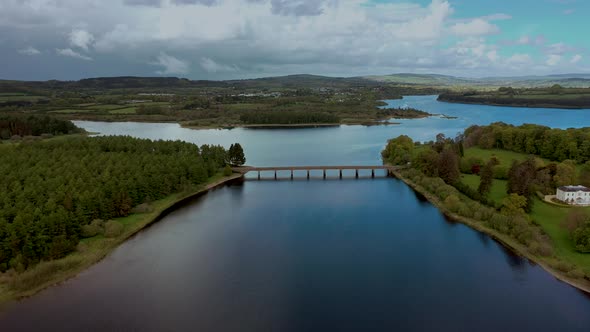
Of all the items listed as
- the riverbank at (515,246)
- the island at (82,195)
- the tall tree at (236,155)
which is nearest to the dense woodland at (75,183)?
the island at (82,195)

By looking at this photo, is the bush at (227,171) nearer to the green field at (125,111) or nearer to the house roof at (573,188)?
the house roof at (573,188)

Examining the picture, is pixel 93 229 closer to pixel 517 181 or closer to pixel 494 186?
pixel 517 181

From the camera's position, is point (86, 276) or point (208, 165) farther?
point (208, 165)

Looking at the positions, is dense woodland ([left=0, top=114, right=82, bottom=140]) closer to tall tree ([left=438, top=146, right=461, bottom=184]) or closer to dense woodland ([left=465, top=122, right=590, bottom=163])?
tall tree ([left=438, top=146, right=461, bottom=184])

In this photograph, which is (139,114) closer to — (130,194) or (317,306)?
(130,194)

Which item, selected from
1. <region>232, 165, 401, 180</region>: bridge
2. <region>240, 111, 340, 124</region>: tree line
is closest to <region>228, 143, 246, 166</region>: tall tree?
<region>232, 165, 401, 180</region>: bridge

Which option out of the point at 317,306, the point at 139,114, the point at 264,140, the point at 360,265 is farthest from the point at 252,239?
the point at 139,114
